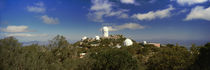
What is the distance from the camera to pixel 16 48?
1452cm

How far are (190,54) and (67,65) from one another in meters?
17.8

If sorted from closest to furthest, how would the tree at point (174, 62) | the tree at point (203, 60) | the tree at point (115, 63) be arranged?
the tree at point (203, 60)
the tree at point (174, 62)
the tree at point (115, 63)

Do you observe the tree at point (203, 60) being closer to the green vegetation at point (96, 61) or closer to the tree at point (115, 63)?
the green vegetation at point (96, 61)

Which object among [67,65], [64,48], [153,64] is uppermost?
[64,48]

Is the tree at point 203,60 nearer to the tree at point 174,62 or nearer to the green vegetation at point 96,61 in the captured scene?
the green vegetation at point 96,61

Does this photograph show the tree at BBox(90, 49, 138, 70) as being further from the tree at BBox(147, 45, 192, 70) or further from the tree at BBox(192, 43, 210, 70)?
the tree at BBox(192, 43, 210, 70)

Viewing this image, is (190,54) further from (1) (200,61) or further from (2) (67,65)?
(2) (67,65)

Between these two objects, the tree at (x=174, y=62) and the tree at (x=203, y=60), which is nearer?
the tree at (x=203, y=60)

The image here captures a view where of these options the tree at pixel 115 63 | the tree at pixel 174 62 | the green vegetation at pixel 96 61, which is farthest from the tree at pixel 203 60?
the tree at pixel 115 63

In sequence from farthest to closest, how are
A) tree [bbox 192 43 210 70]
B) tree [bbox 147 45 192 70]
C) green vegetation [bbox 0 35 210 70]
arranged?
tree [bbox 147 45 192 70] → tree [bbox 192 43 210 70] → green vegetation [bbox 0 35 210 70]

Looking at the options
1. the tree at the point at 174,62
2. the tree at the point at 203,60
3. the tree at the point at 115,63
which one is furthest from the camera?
the tree at the point at 115,63

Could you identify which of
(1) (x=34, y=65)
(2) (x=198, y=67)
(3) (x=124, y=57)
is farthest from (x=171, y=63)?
(1) (x=34, y=65)

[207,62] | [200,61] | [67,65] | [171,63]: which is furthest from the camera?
[171,63]

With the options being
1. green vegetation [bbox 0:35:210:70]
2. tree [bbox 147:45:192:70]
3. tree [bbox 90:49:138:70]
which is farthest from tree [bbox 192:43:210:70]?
tree [bbox 90:49:138:70]
